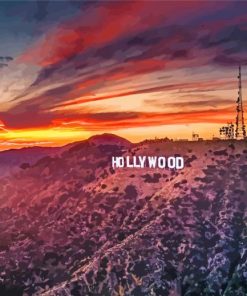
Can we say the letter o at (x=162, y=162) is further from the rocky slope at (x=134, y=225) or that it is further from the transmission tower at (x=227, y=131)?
the transmission tower at (x=227, y=131)

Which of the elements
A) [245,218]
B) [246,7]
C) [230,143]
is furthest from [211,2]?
[245,218]

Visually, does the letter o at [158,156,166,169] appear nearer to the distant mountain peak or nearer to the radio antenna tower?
the distant mountain peak

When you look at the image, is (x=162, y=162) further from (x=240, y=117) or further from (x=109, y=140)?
(x=240, y=117)

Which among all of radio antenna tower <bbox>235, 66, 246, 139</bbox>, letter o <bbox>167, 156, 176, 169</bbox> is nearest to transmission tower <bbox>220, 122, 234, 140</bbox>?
radio antenna tower <bbox>235, 66, 246, 139</bbox>

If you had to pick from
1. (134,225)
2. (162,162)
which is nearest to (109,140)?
(162,162)

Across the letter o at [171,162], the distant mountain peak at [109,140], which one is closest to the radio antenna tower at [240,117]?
the letter o at [171,162]

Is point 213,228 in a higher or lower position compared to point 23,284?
higher

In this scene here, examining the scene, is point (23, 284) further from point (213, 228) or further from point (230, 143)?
point (230, 143)

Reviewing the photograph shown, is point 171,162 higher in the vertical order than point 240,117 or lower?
lower

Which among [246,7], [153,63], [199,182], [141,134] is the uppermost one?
[246,7]
